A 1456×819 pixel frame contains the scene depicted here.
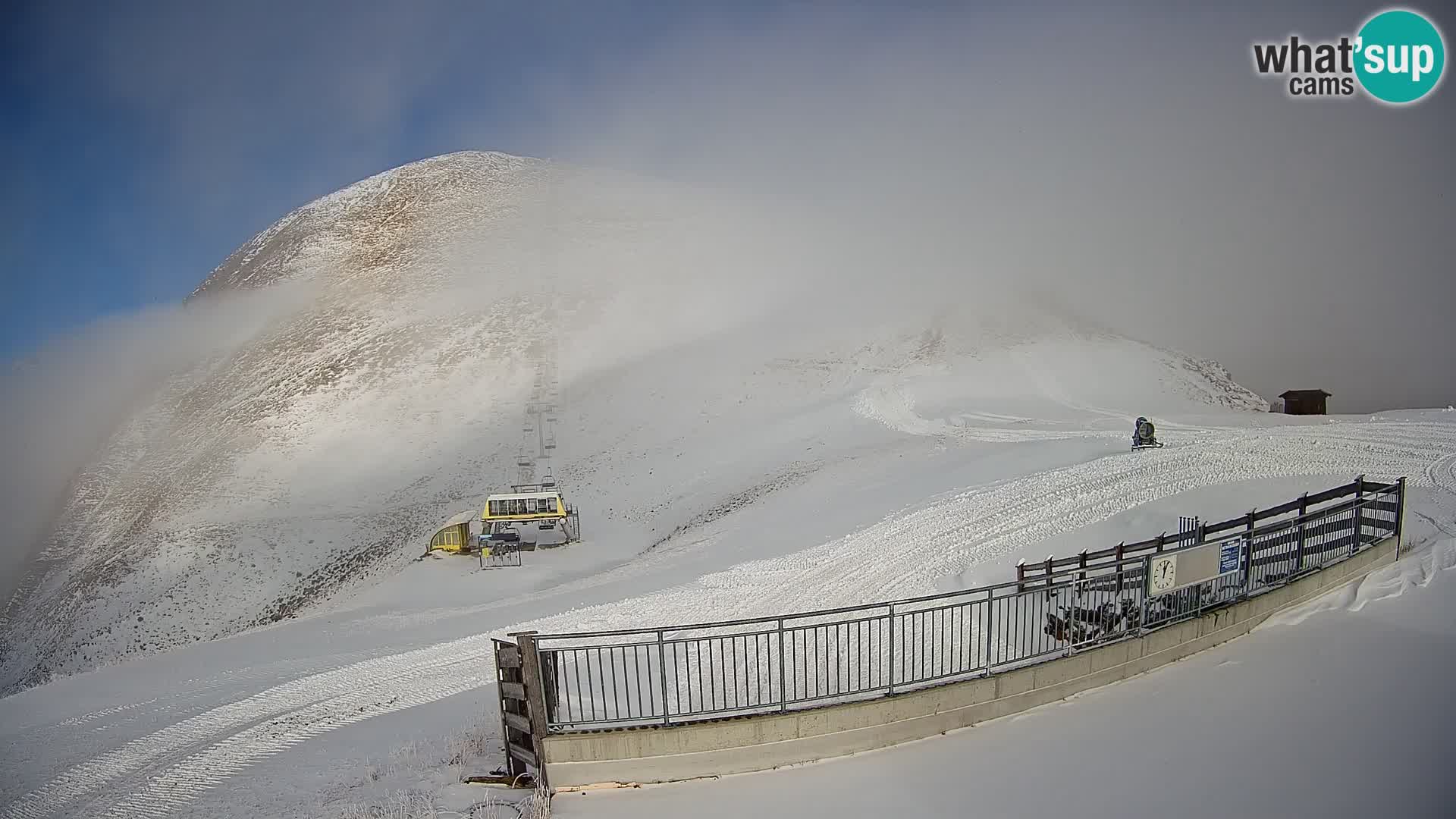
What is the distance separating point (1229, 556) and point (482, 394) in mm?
63375

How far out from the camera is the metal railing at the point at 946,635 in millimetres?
8047

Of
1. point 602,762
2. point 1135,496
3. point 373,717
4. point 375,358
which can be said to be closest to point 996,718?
point 602,762

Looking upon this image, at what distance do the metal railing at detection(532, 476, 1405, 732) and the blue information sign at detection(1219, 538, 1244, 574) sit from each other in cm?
5

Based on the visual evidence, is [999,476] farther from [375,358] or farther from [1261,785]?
[375,358]

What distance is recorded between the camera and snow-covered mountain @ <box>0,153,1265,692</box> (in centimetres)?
3919

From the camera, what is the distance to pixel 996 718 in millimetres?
8391

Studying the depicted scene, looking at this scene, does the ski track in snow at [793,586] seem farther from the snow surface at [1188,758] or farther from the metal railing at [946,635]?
the snow surface at [1188,758]

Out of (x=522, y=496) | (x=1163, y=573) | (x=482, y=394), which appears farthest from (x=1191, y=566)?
(x=482, y=394)

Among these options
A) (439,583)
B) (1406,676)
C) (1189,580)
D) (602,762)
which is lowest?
(439,583)

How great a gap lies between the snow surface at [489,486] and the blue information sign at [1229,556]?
1019mm

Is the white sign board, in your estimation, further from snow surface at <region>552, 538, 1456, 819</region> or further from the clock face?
snow surface at <region>552, 538, 1456, 819</region>

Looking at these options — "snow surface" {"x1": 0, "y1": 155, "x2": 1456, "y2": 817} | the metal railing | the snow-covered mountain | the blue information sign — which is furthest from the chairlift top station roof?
Answer: the blue information sign

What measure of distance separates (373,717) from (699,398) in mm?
46877

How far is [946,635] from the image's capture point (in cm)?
1302
